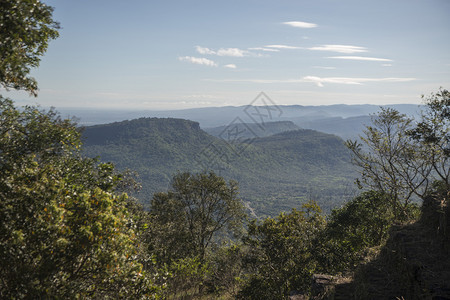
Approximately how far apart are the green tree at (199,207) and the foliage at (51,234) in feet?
71.0

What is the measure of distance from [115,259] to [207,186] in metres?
23.2

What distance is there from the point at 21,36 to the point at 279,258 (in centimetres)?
1572

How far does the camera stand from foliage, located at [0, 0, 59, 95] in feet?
22.8

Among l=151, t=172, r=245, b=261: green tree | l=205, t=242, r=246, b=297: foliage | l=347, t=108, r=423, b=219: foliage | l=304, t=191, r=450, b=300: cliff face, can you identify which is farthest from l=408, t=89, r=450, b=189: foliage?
l=151, t=172, r=245, b=261: green tree

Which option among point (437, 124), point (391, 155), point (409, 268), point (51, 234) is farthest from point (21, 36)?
point (391, 155)

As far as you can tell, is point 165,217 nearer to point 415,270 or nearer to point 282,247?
point 282,247

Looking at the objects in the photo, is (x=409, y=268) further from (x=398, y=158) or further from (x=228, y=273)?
(x=228, y=273)

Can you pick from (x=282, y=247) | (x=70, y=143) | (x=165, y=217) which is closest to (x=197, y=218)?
(x=165, y=217)

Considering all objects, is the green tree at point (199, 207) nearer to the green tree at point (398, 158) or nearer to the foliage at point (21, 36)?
the green tree at point (398, 158)

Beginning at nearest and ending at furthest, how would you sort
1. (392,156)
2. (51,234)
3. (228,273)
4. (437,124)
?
(51,234)
(437,124)
(392,156)
(228,273)

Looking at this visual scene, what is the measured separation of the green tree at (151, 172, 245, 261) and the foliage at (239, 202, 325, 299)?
12509 mm

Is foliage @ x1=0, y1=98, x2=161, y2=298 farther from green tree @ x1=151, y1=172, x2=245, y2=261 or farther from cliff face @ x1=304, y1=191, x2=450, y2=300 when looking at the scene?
green tree @ x1=151, y1=172, x2=245, y2=261

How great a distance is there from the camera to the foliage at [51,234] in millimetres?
6605

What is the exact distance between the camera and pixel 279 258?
16.5 m
